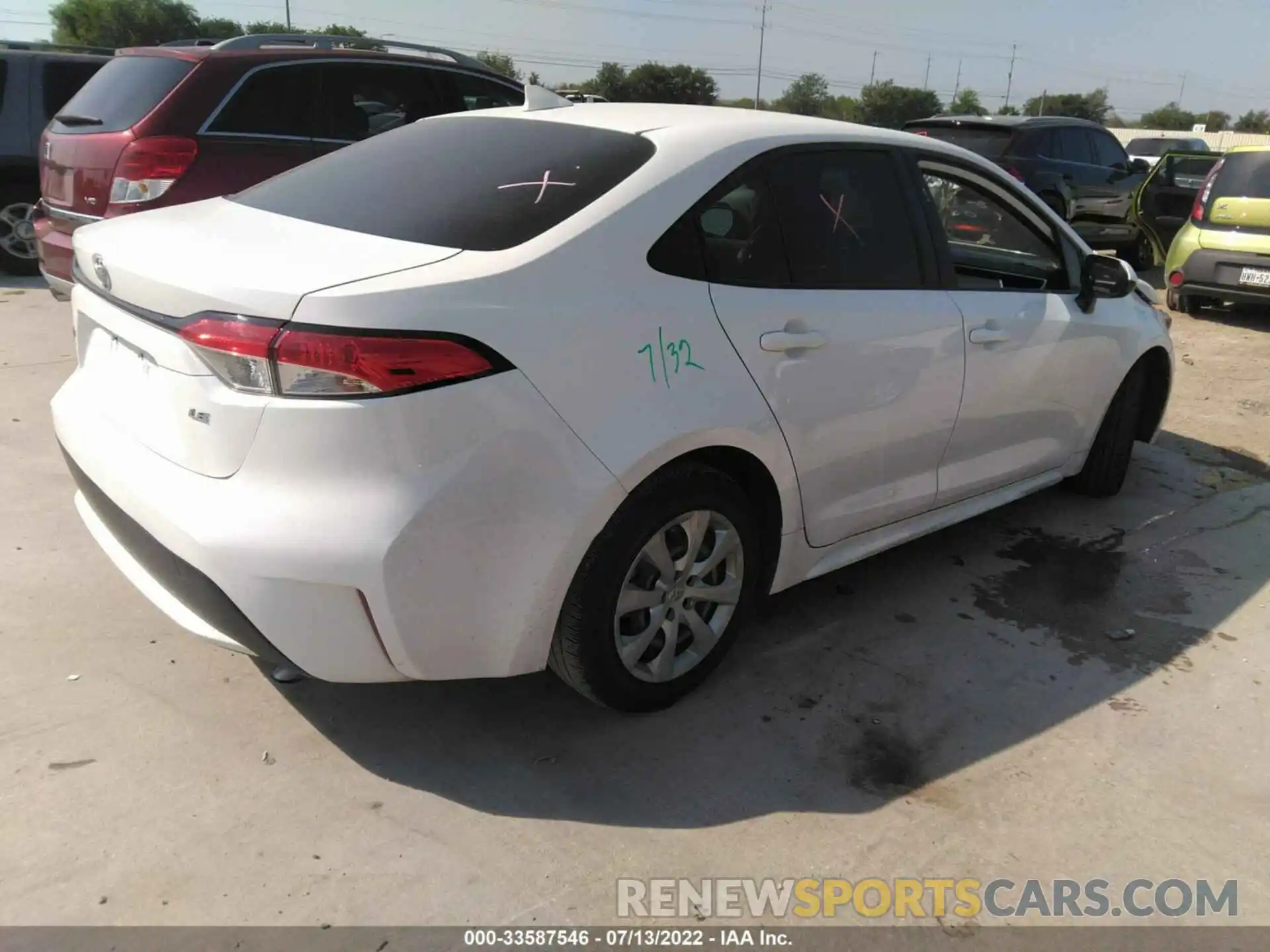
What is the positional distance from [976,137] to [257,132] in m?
7.76

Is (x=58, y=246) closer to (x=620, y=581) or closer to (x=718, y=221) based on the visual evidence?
(x=718, y=221)

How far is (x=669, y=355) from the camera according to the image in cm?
264

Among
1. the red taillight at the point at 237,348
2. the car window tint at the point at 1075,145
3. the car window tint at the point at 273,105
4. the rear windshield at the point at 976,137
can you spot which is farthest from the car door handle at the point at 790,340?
the car window tint at the point at 1075,145

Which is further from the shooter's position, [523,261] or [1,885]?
[523,261]

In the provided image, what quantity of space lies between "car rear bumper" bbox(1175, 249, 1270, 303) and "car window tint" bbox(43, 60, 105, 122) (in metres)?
9.49

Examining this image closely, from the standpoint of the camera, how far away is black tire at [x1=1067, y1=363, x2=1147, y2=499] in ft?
15.1

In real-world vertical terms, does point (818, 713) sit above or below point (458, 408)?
below

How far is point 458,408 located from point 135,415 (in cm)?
94

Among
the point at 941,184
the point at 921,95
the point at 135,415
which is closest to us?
the point at 135,415

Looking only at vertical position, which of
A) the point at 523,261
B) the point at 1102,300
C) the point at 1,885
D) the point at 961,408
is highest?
the point at 523,261

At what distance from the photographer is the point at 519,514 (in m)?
2.38

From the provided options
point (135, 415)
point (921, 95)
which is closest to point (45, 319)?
point (135, 415)

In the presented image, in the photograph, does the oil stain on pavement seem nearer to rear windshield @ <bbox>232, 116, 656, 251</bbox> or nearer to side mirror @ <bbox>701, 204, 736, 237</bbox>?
side mirror @ <bbox>701, 204, 736, 237</bbox>

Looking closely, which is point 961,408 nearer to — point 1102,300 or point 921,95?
point 1102,300
